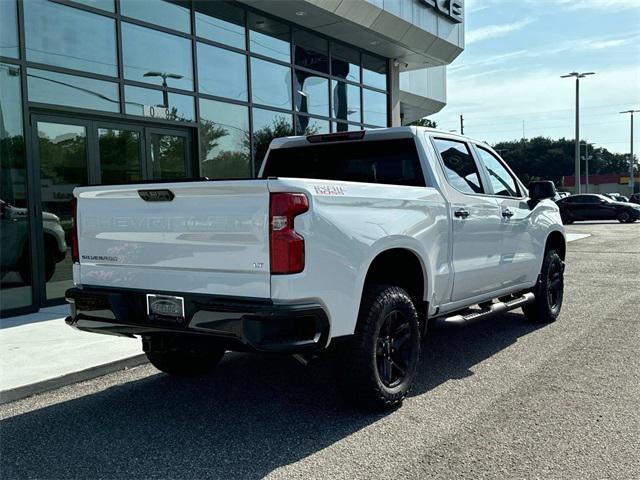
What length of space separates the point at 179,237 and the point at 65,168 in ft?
18.1

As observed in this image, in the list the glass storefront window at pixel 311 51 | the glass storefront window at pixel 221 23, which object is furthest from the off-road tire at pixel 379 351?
the glass storefront window at pixel 311 51

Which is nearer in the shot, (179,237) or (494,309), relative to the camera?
(179,237)

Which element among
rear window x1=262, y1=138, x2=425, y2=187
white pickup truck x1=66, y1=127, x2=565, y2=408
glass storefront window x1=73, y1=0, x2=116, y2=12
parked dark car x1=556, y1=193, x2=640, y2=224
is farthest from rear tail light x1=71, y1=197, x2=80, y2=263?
parked dark car x1=556, y1=193, x2=640, y2=224

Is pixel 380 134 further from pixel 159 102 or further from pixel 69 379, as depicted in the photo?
pixel 159 102

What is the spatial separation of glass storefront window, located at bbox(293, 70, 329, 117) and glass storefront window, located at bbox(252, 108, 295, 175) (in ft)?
2.27

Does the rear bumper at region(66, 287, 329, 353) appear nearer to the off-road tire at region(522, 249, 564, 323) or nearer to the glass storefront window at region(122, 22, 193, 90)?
the off-road tire at region(522, 249, 564, 323)

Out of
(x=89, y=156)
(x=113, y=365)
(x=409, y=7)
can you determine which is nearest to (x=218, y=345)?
(x=113, y=365)

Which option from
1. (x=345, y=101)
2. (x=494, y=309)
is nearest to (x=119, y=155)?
(x=494, y=309)

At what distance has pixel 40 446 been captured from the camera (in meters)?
3.71

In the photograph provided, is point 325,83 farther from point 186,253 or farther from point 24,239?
point 186,253

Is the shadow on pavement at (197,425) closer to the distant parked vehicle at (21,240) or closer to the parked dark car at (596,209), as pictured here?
the distant parked vehicle at (21,240)

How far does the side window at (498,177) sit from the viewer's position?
5.97 m

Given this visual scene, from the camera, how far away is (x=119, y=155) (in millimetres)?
9156

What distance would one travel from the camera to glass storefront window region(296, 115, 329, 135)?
1304 cm
